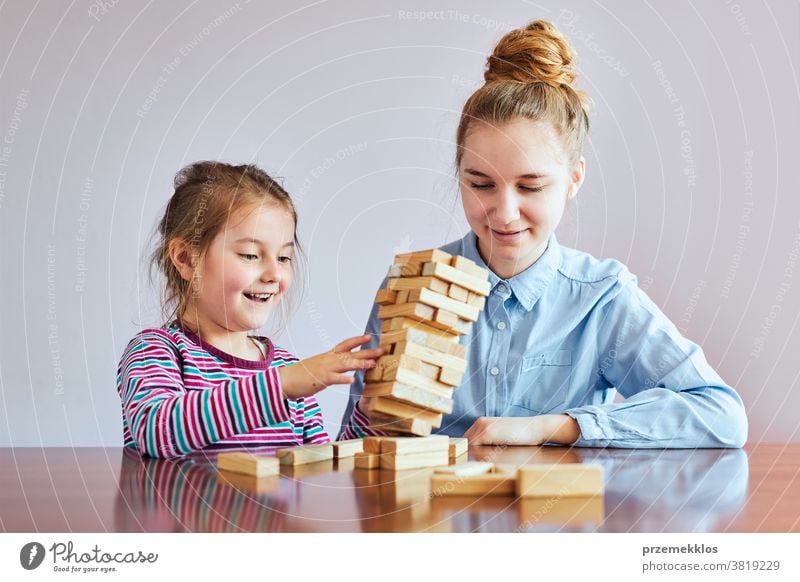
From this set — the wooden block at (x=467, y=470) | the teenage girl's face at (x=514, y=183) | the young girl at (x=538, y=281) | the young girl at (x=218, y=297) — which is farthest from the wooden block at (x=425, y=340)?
the teenage girl's face at (x=514, y=183)

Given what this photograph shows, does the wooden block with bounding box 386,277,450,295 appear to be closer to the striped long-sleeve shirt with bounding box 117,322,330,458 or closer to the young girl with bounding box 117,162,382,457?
the striped long-sleeve shirt with bounding box 117,322,330,458

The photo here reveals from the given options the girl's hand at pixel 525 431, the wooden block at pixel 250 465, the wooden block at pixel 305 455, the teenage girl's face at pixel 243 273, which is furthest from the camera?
the teenage girl's face at pixel 243 273

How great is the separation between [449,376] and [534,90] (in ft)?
2.95

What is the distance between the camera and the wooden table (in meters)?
1.04

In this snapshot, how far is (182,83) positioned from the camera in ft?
12.2

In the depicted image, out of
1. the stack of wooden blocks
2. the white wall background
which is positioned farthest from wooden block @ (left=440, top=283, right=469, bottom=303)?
the white wall background

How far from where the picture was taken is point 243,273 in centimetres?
206

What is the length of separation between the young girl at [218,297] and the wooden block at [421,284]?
1.24 feet

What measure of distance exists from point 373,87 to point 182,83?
0.77m

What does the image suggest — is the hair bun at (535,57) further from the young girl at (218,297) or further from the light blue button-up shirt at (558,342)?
the young girl at (218,297)

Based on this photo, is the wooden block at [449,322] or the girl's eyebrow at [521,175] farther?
the girl's eyebrow at [521,175]

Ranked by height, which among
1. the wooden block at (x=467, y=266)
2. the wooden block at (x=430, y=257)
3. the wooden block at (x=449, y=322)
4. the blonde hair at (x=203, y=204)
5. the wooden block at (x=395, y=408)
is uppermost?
the blonde hair at (x=203, y=204)

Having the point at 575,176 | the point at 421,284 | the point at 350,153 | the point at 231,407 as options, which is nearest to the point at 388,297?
the point at 421,284

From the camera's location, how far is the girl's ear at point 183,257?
214 centimetres
